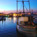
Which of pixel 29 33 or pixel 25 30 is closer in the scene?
pixel 29 33

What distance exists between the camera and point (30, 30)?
3.06m

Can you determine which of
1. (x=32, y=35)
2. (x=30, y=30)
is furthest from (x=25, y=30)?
(x=32, y=35)

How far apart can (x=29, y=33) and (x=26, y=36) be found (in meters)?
0.24

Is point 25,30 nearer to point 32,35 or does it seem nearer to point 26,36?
point 26,36

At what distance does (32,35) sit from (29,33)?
0.18m

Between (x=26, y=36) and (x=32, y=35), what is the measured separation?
1.20ft

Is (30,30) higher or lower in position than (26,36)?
higher

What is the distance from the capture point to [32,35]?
2766mm

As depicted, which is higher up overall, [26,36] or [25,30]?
[25,30]

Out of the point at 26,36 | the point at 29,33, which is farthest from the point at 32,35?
the point at 26,36

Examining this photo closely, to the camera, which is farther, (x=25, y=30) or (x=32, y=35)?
(x=25, y=30)

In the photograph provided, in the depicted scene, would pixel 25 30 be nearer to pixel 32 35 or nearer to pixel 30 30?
pixel 30 30

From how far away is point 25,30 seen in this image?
10.4 feet

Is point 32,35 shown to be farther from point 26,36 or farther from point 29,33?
point 26,36
